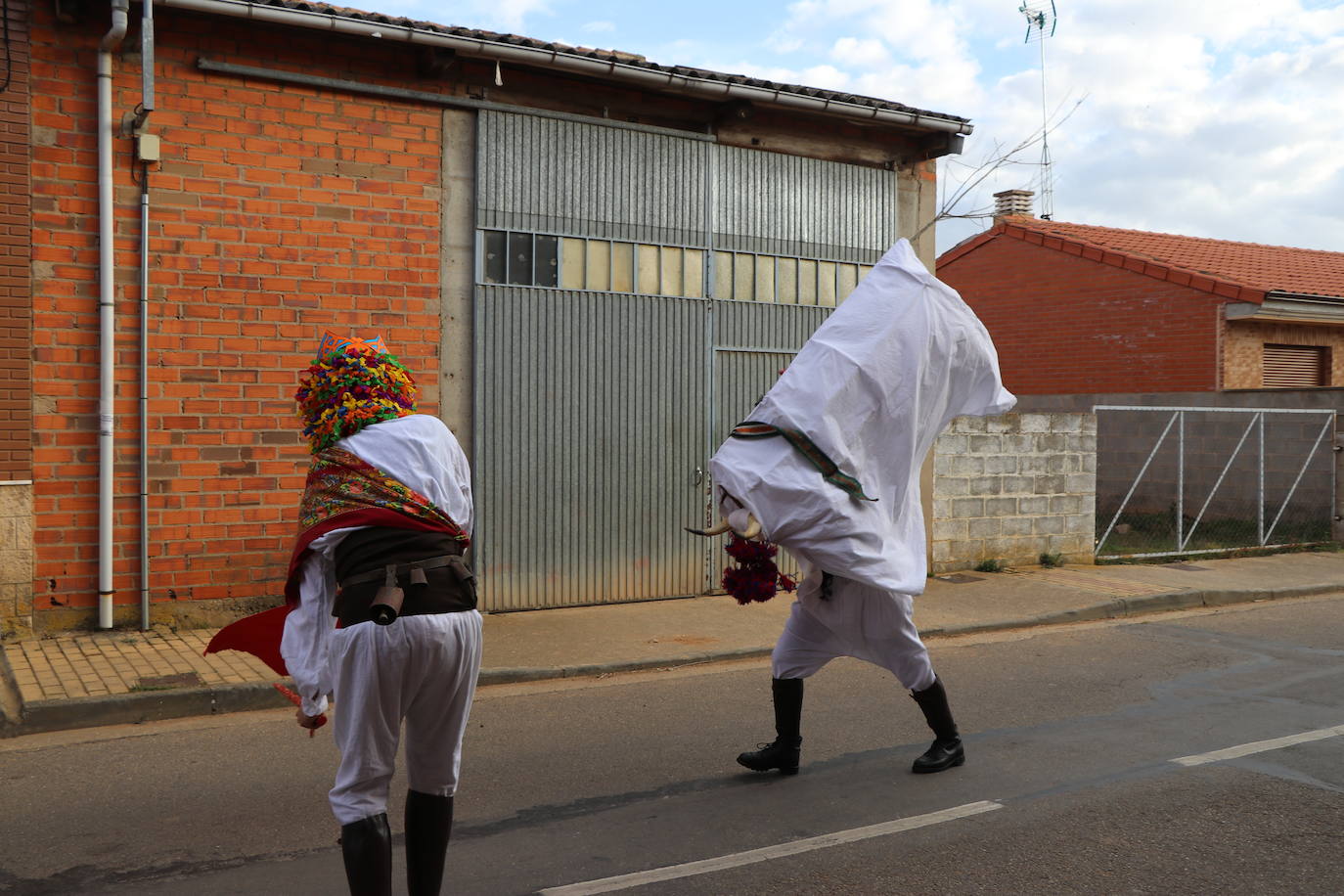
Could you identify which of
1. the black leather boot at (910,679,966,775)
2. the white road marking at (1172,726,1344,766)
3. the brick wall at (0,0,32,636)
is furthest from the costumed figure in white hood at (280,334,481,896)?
the brick wall at (0,0,32,636)

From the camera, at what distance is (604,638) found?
8.29 metres

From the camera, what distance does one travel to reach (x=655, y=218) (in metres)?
9.73

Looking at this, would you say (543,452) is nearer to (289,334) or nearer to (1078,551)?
(289,334)

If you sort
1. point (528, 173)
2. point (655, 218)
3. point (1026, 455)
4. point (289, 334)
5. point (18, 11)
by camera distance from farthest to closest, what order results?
point (1026, 455) → point (655, 218) → point (528, 173) → point (289, 334) → point (18, 11)

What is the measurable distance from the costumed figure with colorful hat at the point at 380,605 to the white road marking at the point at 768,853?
0.71 m

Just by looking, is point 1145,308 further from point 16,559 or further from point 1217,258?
point 16,559

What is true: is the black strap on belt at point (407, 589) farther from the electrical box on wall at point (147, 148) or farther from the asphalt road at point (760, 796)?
the electrical box on wall at point (147, 148)

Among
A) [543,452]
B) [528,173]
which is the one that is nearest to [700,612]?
[543,452]

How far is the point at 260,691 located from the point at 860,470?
377cm

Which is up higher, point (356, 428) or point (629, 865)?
point (356, 428)

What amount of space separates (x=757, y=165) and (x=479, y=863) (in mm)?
7356

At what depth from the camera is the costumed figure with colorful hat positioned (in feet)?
10.6

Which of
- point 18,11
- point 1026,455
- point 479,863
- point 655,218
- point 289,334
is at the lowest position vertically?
point 479,863

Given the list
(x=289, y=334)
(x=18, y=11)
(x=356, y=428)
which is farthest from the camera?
(x=289, y=334)
